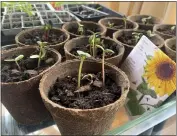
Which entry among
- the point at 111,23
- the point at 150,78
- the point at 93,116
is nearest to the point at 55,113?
the point at 93,116

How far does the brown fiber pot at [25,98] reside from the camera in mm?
511

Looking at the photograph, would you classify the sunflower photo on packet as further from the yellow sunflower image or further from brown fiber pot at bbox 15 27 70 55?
brown fiber pot at bbox 15 27 70 55

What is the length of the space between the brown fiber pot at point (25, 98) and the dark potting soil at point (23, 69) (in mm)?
25

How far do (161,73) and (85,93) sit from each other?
0.20 m

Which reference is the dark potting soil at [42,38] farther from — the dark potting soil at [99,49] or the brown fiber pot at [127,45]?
the brown fiber pot at [127,45]

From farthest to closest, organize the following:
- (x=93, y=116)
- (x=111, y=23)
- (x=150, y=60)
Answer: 1. (x=111, y=23)
2. (x=150, y=60)
3. (x=93, y=116)

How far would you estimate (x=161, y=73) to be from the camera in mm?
541

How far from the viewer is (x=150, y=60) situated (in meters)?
0.56

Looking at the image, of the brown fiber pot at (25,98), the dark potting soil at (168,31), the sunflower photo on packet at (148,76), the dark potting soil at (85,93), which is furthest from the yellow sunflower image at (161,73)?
the dark potting soil at (168,31)

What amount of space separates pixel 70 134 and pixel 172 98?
28cm

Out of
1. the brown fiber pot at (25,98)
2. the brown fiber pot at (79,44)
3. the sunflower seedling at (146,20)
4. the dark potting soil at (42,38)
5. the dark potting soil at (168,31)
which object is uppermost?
the sunflower seedling at (146,20)

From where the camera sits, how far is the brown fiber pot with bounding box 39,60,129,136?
43 cm

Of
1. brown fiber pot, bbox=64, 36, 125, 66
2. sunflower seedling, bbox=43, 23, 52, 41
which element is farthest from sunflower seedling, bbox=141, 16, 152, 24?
sunflower seedling, bbox=43, 23, 52, 41

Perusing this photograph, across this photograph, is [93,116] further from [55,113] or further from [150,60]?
[150,60]
